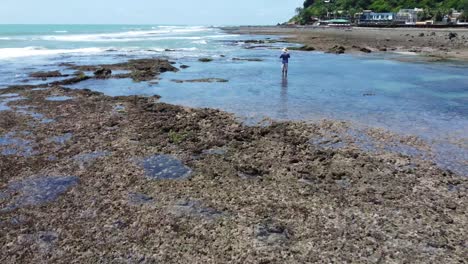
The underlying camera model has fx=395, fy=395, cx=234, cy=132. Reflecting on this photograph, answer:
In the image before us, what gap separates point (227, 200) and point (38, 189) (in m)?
4.73

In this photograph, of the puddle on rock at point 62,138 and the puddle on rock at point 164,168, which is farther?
the puddle on rock at point 62,138

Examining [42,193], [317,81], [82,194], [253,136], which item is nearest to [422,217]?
[253,136]

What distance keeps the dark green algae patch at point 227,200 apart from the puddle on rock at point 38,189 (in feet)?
0.29

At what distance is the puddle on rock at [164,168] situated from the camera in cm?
1051

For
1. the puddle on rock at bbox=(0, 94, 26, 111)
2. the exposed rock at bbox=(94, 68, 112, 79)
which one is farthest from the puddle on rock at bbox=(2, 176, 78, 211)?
the exposed rock at bbox=(94, 68, 112, 79)

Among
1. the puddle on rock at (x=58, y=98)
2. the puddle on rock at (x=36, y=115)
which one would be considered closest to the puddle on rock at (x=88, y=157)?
the puddle on rock at (x=36, y=115)

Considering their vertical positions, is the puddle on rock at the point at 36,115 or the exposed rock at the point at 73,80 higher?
the exposed rock at the point at 73,80

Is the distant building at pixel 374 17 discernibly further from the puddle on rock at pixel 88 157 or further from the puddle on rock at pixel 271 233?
the puddle on rock at pixel 271 233

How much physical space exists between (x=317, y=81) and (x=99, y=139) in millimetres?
16526

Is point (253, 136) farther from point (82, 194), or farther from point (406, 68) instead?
point (406, 68)

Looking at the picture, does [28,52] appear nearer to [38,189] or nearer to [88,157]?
[88,157]

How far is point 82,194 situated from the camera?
9477 millimetres

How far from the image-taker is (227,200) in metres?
9.07

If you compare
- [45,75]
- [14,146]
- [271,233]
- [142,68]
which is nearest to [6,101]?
[14,146]
